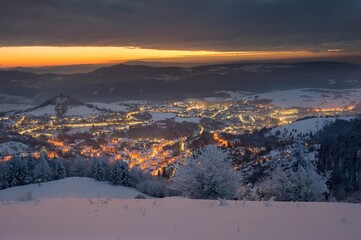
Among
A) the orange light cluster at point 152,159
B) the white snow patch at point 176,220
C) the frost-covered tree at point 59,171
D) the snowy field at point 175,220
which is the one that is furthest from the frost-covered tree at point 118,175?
the white snow patch at point 176,220

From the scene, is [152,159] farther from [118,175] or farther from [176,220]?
[176,220]

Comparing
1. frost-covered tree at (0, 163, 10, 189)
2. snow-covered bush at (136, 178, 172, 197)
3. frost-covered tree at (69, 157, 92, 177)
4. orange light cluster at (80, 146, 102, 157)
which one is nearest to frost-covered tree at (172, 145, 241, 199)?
A: snow-covered bush at (136, 178, 172, 197)

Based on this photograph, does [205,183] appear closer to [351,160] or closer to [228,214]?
[228,214]

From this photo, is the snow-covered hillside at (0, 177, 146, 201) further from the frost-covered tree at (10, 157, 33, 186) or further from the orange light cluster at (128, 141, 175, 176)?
the orange light cluster at (128, 141, 175, 176)

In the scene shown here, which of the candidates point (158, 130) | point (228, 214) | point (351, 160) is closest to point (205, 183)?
point (228, 214)

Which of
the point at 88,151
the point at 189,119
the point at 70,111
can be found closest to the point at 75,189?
the point at 88,151
